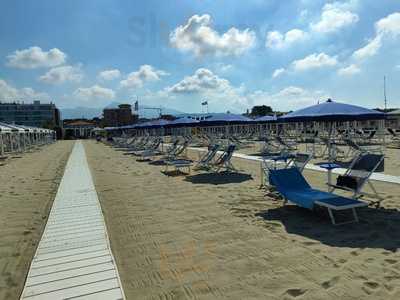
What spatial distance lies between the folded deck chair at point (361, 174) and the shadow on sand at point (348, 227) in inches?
13.7

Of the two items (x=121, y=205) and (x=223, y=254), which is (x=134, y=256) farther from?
(x=121, y=205)

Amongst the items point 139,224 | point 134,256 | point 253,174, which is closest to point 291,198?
point 139,224

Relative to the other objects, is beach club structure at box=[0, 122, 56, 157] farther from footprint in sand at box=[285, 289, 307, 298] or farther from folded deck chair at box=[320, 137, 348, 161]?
footprint in sand at box=[285, 289, 307, 298]

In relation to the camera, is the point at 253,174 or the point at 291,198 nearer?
the point at 291,198

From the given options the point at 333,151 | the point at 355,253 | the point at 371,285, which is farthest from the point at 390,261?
the point at 333,151

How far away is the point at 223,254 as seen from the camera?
3680mm

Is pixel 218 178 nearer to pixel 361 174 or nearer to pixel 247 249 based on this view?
pixel 361 174

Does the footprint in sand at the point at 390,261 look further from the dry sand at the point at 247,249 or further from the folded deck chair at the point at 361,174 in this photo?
the folded deck chair at the point at 361,174

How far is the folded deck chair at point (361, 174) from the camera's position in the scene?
5.27m

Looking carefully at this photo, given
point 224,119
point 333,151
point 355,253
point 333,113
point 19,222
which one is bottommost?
point 19,222

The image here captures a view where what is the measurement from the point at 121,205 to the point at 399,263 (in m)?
4.44

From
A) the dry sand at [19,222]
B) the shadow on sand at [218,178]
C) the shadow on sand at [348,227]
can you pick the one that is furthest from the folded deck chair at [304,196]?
the dry sand at [19,222]

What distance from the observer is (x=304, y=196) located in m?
5.13

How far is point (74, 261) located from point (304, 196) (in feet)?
10.9
